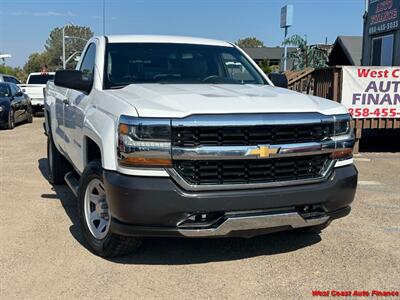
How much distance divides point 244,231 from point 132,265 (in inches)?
Answer: 40.0

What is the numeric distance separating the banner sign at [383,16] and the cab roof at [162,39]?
34.5 feet

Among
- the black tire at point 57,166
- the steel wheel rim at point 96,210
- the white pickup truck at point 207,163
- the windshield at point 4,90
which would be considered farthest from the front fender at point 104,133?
the windshield at point 4,90

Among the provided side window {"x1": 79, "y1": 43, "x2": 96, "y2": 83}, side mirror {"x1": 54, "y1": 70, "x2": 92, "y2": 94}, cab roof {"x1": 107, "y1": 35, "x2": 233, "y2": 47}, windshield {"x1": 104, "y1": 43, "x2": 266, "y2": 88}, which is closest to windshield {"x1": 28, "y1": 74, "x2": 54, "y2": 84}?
side window {"x1": 79, "y1": 43, "x2": 96, "y2": 83}

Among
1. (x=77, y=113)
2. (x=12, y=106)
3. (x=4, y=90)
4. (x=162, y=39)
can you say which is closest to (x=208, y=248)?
(x=77, y=113)

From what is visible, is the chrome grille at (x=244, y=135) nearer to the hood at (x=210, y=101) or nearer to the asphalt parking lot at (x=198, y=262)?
the hood at (x=210, y=101)

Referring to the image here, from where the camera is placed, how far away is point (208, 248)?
179 inches

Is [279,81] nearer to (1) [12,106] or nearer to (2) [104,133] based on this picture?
(2) [104,133]

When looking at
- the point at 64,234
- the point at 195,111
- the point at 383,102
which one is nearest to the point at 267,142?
the point at 195,111

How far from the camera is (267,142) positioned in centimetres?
375

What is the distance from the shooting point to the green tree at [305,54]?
27.2 m

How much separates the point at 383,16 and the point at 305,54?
38.6ft

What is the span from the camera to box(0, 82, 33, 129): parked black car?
14.8 metres

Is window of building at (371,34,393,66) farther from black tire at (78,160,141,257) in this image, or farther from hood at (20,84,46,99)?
black tire at (78,160,141,257)

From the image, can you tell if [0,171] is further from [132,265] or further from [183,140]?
[183,140]
